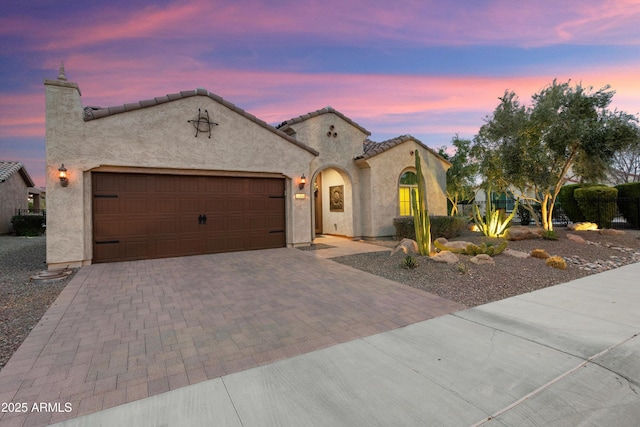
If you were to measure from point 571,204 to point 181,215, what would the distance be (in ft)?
65.8

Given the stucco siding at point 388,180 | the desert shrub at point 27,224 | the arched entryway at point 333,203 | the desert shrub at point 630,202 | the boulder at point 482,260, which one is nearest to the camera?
the boulder at point 482,260

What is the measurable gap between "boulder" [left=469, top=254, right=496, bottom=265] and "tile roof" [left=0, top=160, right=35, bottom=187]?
2381cm

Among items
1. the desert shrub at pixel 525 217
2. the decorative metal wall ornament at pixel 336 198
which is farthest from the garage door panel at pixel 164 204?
the desert shrub at pixel 525 217

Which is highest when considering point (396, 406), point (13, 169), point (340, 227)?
point (13, 169)

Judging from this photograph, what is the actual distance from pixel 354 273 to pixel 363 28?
837 cm

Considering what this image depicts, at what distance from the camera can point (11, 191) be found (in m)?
19.0

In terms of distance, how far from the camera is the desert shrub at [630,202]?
583 inches

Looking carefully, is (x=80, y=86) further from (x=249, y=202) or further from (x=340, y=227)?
(x=340, y=227)

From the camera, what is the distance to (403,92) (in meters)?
13.6

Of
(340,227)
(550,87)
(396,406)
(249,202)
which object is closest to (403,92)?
(550,87)

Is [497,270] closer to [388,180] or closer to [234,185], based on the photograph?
[388,180]

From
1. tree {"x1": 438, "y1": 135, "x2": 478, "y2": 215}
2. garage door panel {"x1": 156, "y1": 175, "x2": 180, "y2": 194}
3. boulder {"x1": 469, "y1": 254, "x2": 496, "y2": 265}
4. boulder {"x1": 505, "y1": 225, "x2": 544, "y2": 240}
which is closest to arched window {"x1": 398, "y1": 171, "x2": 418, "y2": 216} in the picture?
boulder {"x1": 505, "y1": 225, "x2": 544, "y2": 240}

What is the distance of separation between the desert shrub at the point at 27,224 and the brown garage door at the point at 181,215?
13.4m

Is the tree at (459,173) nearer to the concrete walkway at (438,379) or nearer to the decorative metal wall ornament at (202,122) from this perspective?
the decorative metal wall ornament at (202,122)
